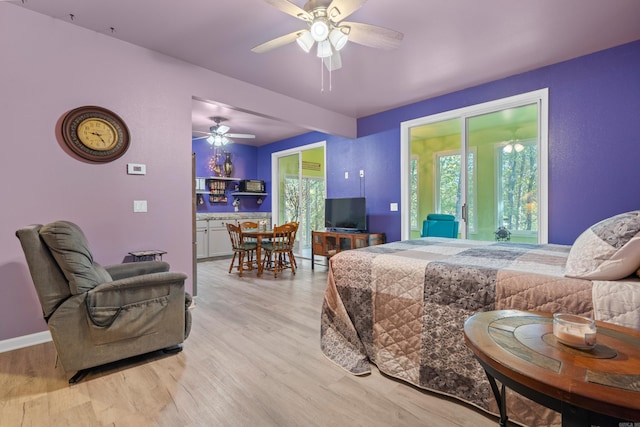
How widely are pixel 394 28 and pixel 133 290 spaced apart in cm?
300

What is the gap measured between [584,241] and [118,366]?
306 cm

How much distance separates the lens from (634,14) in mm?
2467

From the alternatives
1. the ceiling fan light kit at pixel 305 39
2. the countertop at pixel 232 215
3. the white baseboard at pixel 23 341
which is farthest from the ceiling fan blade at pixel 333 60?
the countertop at pixel 232 215

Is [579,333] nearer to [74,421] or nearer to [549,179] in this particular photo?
[74,421]

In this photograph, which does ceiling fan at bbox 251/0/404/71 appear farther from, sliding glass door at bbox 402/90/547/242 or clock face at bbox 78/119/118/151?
sliding glass door at bbox 402/90/547/242

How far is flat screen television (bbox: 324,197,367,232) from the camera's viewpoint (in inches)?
199

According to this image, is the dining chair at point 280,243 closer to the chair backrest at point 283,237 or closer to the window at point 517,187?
the chair backrest at point 283,237

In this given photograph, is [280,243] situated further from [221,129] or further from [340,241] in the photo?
[221,129]

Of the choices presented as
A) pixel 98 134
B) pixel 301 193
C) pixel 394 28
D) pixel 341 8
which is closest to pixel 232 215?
pixel 301 193

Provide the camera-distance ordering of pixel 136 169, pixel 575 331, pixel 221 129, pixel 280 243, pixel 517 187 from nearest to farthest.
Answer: pixel 575 331, pixel 136 169, pixel 517 187, pixel 280 243, pixel 221 129

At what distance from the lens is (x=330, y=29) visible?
7.09 feet

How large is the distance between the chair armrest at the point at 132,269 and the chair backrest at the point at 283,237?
7.15 ft

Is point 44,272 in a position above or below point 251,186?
below

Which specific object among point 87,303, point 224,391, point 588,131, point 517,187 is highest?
point 588,131
